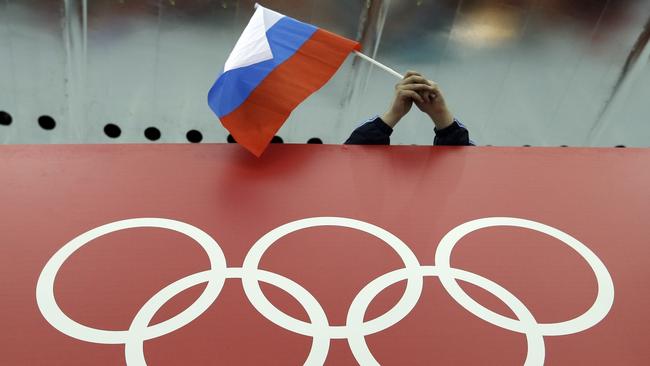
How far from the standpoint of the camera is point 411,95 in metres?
2.80

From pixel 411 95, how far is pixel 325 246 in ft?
3.00

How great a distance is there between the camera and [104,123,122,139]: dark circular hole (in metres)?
5.15

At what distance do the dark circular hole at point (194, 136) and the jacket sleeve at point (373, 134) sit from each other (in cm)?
257

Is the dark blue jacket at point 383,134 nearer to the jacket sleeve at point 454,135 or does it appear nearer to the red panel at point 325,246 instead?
the jacket sleeve at point 454,135

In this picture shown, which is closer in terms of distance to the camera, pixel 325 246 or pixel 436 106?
pixel 325 246

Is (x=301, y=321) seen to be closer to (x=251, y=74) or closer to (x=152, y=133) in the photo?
(x=251, y=74)

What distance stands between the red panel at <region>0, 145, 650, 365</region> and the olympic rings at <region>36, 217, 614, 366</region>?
0.5 inches

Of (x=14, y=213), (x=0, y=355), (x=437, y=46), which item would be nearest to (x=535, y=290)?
(x=0, y=355)

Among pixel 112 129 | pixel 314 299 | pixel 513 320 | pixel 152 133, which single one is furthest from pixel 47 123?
pixel 513 320

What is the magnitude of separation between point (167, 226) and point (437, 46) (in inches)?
129

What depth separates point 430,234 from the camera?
7.61 feet

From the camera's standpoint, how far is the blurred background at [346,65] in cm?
482

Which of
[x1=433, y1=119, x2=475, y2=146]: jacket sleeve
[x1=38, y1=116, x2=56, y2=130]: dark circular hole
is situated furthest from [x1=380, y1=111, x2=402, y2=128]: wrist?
[x1=38, y1=116, x2=56, y2=130]: dark circular hole

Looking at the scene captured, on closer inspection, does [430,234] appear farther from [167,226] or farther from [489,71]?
[489,71]
